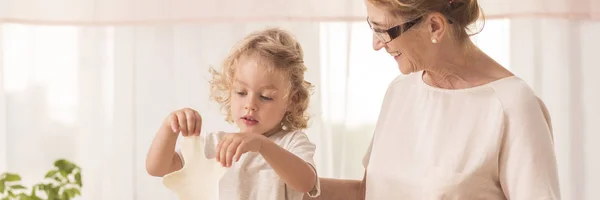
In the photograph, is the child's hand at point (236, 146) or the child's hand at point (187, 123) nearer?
the child's hand at point (236, 146)

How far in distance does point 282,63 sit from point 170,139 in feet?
0.93

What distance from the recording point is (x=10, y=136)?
287cm

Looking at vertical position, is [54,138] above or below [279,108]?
below

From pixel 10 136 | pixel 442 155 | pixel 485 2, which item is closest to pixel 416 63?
pixel 442 155

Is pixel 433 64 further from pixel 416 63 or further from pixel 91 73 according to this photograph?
pixel 91 73

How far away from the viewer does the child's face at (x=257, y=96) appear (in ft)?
5.87

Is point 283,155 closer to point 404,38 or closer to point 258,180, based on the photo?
point 258,180

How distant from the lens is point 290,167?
1659 millimetres

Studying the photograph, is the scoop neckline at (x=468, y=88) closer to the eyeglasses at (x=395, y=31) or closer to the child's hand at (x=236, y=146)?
the eyeglasses at (x=395, y=31)

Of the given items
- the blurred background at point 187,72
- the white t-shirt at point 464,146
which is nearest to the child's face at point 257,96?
the white t-shirt at point 464,146

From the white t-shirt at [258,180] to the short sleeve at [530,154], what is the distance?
391 millimetres

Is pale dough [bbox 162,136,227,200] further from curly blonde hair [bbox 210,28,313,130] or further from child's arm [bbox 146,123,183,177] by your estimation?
curly blonde hair [bbox 210,28,313,130]

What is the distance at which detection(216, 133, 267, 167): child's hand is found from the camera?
156cm

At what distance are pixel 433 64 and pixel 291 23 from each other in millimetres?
843
